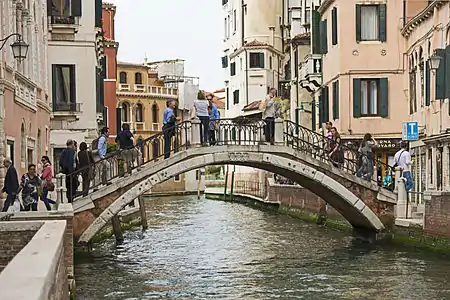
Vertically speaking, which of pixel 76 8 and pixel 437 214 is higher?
pixel 76 8

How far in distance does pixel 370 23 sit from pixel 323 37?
2936mm

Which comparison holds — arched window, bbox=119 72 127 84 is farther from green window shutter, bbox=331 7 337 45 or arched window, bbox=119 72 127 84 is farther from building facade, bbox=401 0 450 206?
building facade, bbox=401 0 450 206

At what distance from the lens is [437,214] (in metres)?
19.7

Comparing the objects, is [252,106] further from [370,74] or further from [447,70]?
[447,70]

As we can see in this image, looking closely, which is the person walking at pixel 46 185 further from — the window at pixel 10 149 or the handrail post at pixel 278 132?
the handrail post at pixel 278 132

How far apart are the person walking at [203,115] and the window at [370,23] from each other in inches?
316

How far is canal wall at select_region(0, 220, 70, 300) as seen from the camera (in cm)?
545

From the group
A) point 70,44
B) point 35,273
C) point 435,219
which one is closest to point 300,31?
point 70,44

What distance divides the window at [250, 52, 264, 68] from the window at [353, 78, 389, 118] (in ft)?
82.8

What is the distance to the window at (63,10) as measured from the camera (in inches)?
1032

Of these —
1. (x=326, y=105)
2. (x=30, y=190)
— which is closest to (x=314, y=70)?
(x=326, y=105)

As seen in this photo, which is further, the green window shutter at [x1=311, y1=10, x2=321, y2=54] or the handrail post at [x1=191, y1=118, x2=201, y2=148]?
the green window shutter at [x1=311, y1=10, x2=321, y2=54]

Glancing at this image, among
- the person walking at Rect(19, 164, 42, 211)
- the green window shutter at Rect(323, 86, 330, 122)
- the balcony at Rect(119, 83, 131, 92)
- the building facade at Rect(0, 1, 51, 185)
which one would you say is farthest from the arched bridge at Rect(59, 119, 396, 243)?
the balcony at Rect(119, 83, 131, 92)

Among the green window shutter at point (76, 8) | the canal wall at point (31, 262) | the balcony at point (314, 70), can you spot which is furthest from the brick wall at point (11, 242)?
the balcony at point (314, 70)
